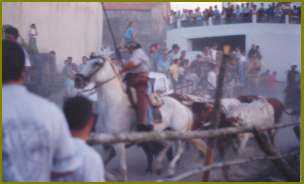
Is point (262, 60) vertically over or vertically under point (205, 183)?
over

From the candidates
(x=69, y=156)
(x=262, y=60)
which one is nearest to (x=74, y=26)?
(x=262, y=60)

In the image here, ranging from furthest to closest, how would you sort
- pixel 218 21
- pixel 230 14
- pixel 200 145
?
pixel 218 21, pixel 230 14, pixel 200 145

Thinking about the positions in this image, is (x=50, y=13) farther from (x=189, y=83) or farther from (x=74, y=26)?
(x=189, y=83)

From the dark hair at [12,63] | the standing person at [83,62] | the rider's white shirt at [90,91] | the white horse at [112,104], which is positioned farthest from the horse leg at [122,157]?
the dark hair at [12,63]

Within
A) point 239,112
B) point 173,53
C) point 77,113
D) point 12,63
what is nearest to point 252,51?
point 239,112

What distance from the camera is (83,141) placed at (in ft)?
8.98

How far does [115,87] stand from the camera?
6074mm

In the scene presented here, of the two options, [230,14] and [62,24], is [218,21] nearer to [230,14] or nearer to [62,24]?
[230,14]

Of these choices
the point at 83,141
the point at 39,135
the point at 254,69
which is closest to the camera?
the point at 39,135

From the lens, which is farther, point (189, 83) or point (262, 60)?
point (189, 83)

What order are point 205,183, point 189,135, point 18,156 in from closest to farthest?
point 18,156 < point 189,135 < point 205,183

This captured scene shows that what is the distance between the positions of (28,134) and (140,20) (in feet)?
13.4

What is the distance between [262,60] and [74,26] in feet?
7.44

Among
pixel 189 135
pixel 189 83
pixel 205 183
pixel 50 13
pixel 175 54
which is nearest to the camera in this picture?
pixel 189 135
